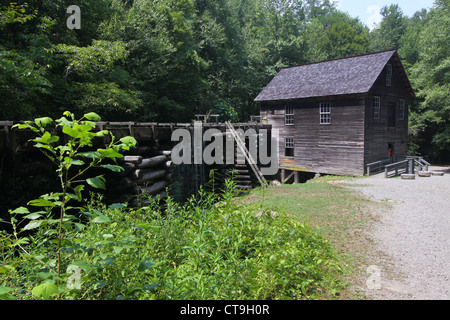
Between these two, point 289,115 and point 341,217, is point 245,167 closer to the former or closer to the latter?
point 289,115

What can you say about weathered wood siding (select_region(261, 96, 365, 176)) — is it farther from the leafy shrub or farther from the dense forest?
the leafy shrub

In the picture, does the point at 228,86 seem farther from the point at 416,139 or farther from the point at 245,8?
the point at 245,8

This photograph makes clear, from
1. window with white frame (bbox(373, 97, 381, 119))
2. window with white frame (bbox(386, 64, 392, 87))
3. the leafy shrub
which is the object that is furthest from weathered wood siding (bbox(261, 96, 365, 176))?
the leafy shrub

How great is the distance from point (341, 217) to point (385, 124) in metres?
17.4

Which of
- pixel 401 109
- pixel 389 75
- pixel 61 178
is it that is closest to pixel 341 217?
pixel 61 178

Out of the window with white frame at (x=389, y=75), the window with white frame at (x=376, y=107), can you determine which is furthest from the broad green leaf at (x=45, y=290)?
the window with white frame at (x=389, y=75)

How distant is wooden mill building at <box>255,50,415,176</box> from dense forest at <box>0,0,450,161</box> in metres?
5.38

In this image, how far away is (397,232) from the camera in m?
8.32

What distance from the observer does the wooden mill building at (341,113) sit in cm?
2205

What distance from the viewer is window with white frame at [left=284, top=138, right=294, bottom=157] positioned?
1041 inches

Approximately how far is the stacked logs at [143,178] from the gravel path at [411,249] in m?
4.34

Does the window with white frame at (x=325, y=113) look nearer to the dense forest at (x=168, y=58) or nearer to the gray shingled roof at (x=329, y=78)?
the gray shingled roof at (x=329, y=78)
